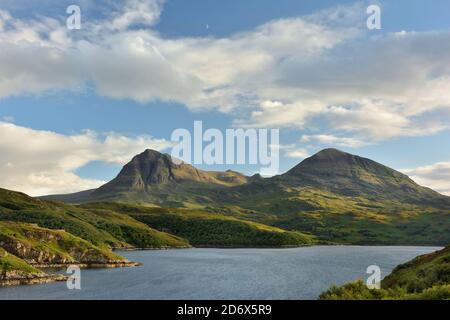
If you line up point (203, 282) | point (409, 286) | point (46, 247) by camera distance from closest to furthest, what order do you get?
point (409, 286), point (203, 282), point (46, 247)

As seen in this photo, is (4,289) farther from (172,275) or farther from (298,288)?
(298,288)

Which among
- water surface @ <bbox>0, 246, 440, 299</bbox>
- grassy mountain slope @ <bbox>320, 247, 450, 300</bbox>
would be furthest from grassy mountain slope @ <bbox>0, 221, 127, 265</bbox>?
grassy mountain slope @ <bbox>320, 247, 450, 300</bbox>

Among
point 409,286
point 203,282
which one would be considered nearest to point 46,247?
point 203,282

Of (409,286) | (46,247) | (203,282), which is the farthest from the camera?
(46,247)

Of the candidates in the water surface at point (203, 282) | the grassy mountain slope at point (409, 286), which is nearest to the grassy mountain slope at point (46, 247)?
the water surface at point (203, 282)

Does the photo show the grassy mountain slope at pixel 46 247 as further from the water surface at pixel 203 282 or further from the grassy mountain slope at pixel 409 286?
the grassy mountain slope at pixel 409 286

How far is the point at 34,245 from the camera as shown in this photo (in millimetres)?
174500

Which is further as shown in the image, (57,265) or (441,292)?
(57,265)

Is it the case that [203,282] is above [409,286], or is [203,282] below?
below

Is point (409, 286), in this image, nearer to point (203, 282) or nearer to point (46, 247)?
point (203, 282)

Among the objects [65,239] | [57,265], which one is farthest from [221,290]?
[65,239]
